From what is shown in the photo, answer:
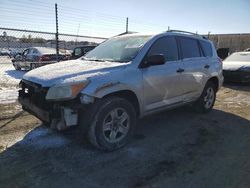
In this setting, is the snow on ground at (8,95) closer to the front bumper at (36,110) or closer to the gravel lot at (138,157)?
the gravel lot at (138,157)

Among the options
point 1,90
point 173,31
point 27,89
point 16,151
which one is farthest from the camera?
point 1,90

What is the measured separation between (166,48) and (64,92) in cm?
233

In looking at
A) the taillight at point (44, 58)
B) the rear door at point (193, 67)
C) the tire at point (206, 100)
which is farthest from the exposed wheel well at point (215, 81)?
the taillight at point (44, 58)

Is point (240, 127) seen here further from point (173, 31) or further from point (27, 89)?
point (27, 89)

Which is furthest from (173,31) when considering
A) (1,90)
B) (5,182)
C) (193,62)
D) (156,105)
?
(1,90)

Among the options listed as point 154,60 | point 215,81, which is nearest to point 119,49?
point 154,60

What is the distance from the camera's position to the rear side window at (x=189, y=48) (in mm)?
5959

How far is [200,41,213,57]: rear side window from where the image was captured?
6.76 meters

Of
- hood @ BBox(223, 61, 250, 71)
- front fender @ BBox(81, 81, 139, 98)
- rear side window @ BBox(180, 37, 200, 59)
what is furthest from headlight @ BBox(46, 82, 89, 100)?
hood @ BBox(223, 61, 250, 71)

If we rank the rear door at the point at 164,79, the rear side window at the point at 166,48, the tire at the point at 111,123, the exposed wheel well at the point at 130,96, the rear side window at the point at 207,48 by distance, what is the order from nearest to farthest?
the tire at the point at 111,123 < the exposed wheel well at the point at 130,96 < the rear door at the point at 164,79 < the rear side window at the point at 166,48 < the rear side window at the point at 207,48

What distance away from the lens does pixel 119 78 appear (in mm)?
4426

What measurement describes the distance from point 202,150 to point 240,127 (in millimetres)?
1736

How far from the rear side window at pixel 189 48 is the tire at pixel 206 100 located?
0.93 metres

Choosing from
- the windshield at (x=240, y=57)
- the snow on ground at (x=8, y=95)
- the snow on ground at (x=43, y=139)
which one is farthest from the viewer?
the windshield at (x=240, y=57)
